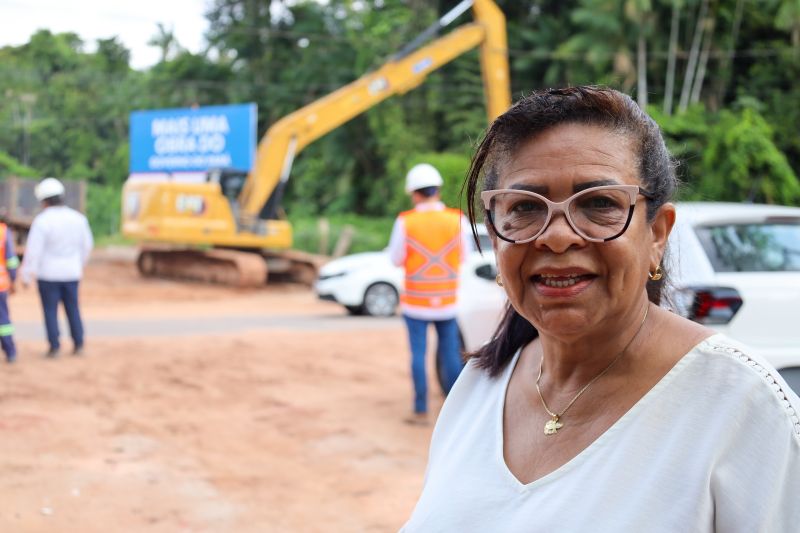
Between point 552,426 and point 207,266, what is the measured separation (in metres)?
20.8

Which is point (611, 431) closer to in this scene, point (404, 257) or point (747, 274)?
point (747, 274)

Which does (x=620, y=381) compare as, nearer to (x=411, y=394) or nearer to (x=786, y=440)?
(x=786, y=440)

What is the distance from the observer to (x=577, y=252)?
181cm

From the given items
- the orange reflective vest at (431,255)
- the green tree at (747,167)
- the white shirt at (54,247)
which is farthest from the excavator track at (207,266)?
the orange reflective vest at (431,255)

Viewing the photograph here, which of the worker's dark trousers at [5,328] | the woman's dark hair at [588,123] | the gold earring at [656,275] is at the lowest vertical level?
the worker's dark trousers at [5,328]


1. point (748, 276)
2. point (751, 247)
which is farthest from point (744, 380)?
point (751, 247)

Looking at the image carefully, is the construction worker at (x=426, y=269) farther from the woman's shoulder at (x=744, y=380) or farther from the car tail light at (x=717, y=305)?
the woman's shoulder at (x=744, y=380)

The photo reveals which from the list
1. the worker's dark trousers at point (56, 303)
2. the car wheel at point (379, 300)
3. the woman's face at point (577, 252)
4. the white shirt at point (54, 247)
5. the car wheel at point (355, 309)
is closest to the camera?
the woman's face at point (577, 252)

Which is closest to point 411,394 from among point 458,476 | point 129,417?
point 129,417

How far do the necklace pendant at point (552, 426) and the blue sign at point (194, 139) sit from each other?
23918 mm

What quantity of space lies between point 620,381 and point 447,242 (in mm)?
5836

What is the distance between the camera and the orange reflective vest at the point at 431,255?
751cm

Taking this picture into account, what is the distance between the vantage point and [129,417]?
778 centimetres

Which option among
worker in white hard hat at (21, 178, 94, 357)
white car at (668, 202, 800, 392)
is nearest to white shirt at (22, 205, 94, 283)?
worker in white hard hat at (21, 178, 94, 357)
